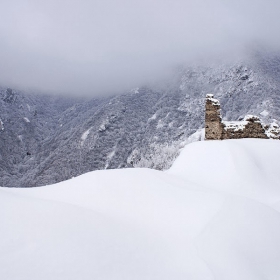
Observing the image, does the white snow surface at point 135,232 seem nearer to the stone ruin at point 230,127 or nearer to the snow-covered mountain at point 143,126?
the stone ruin at point 230,127

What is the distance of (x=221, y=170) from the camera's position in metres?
10.3

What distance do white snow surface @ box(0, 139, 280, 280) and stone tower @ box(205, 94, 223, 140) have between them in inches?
480

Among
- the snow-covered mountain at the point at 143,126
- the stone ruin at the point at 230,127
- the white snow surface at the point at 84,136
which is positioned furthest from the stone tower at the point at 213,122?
the white snow surface at the point at 84,136

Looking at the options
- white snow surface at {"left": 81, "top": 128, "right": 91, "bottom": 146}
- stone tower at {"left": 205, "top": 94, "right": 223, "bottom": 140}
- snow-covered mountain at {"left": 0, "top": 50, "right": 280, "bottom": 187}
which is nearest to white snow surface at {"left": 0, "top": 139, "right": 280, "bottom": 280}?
stone tower at {"left": 205, "top": 94, "right": 223, "bottom": 140}

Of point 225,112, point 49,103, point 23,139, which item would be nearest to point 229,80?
point 225,112

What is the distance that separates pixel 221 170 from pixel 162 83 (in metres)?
94.4

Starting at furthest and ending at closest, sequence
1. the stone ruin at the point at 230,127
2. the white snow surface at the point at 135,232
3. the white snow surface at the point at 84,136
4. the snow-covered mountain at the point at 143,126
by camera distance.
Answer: the white snow surface at the point at 84,136 < the snow-covered mountain at the point at 143,126 < the stone ruin at the point at 230,127 < the white snow surface at the point at 135,232

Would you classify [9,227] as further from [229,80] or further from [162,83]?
[162,83]

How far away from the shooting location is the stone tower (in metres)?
19.4

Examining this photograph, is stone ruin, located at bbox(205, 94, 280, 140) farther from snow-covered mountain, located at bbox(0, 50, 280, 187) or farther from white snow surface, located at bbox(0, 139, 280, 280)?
snow-covered mountain, located at bbox(0, 50, 280, 187)

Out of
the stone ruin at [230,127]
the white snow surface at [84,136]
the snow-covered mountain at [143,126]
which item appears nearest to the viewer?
the stone ruin at [230,127]

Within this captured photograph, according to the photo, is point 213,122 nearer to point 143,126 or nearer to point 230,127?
point 230,127

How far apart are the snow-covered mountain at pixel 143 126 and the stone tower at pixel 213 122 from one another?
33078mm

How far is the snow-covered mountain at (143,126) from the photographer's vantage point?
65.2 metres
